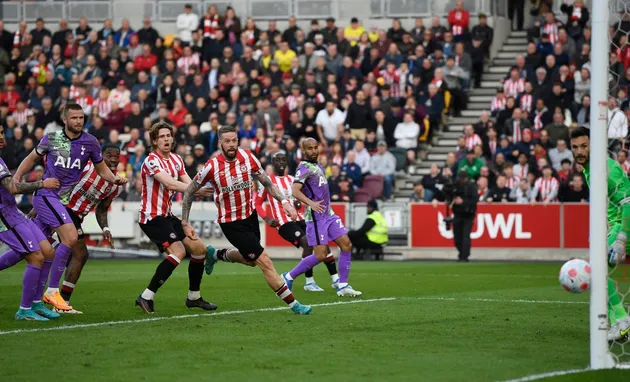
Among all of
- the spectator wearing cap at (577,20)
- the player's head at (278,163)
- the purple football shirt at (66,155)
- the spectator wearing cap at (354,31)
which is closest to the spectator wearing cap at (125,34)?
the spectator wearing cap at (354,31)

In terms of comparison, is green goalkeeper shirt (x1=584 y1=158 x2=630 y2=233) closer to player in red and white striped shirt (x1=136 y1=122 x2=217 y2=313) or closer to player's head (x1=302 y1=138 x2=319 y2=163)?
player in red and white striped shirt (x1=136 y1=122 x2=217 y2=313)

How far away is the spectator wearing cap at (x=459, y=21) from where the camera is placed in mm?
32188

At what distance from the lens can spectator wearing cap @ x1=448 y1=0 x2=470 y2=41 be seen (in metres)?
32.2

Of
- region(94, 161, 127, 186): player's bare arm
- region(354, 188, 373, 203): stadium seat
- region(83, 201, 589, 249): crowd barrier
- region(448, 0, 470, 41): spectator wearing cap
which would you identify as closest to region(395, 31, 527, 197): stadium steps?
→ region(354, 188, 373, 203): stadium seat

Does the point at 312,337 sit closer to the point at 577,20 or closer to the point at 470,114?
the point at 470,114

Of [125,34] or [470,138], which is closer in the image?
[470,138]

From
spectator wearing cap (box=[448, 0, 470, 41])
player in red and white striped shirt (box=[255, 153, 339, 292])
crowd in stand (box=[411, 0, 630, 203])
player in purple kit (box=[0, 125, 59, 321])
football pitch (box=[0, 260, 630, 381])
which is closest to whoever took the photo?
football pitch (box=[0, 260, 630, 381])

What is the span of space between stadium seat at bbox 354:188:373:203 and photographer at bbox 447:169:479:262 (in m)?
3.23

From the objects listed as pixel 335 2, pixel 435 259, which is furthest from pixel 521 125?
pixel 335 2

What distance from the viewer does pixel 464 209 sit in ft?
88.1

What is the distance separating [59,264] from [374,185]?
1636 centimetres

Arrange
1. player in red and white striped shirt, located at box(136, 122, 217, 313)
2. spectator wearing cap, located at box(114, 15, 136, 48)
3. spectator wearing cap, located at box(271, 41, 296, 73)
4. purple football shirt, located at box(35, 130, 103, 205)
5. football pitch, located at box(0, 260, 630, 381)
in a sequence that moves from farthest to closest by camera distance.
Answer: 1. spectator wearing cap, located at box(114, 15, 136, 48)
2. spectator wearing cap, located at box(271, 41, 296, 73)
3. player in red and white striped shirt, located at box(136, 122, 217, 313)
4. purple football shirt, located at box(35, 130, 103, 205)
5. football pitch, located at box(0, 260, 630, 381)

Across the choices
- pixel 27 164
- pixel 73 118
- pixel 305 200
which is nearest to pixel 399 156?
pixel 305 200

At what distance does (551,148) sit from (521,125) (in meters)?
1.10
